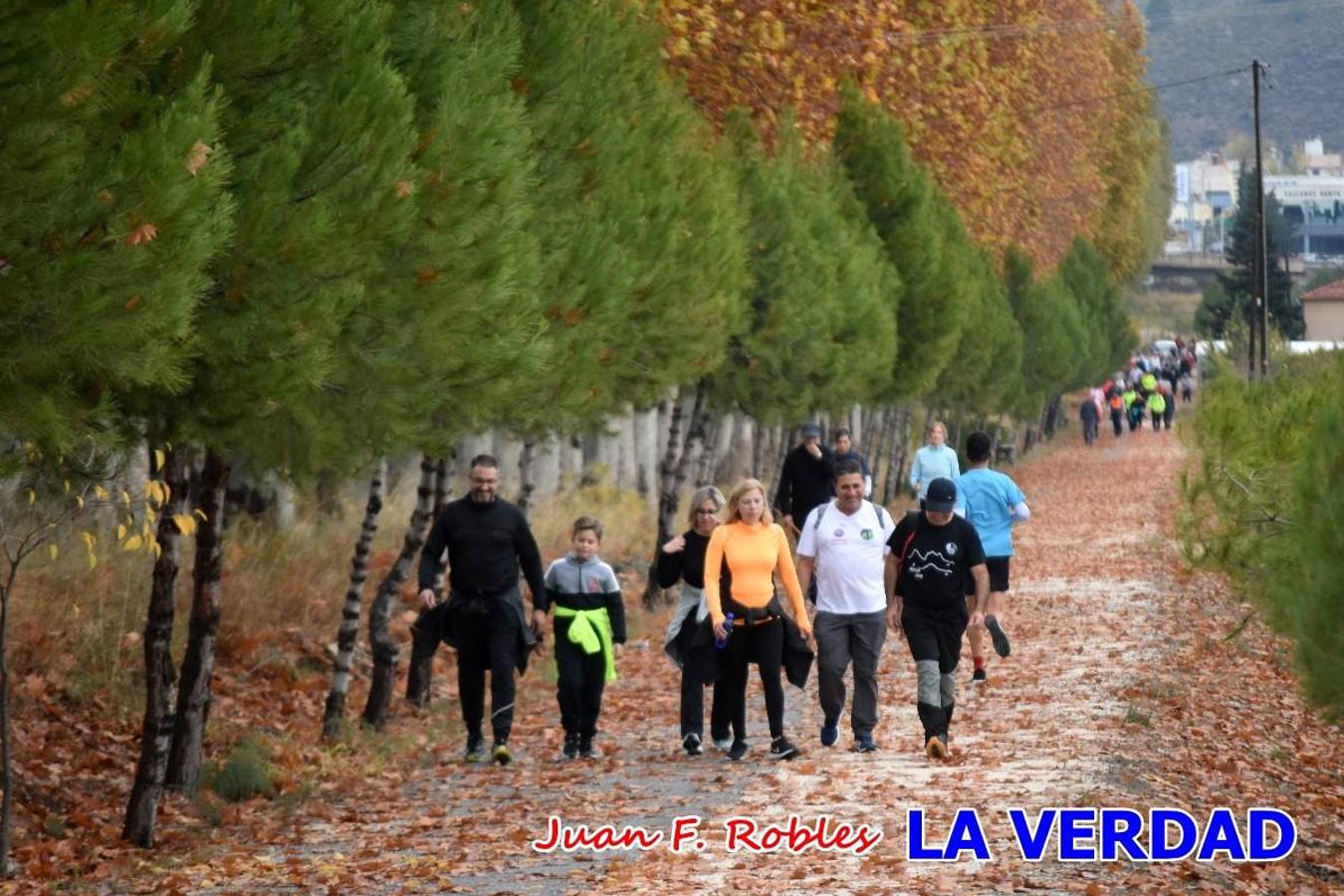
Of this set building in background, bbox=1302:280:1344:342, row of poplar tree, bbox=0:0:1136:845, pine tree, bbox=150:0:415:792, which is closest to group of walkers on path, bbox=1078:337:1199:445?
building in background, bbox=1302:280:1344:342

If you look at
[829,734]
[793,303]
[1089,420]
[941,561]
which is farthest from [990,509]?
[1089,420]

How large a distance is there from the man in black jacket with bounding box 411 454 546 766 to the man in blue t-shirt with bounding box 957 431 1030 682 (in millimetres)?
4254

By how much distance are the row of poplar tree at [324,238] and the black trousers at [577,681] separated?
5.08 feet

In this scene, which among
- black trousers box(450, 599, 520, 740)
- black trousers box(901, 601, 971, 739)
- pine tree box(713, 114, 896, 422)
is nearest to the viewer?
black trousers box(901, 601, 971, 739)

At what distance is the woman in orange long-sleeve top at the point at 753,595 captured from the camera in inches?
588

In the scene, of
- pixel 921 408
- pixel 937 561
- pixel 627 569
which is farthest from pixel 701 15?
pixel 921 408

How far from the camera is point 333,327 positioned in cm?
1184

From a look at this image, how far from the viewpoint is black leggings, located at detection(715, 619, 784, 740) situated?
1507 cm

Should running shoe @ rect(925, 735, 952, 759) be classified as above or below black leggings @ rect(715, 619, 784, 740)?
below

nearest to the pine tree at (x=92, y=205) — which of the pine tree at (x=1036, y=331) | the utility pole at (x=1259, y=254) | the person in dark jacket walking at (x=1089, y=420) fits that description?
the utility pole at (x=1259, y=254)

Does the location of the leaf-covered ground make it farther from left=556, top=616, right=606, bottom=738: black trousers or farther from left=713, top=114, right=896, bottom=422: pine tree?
left=713, top=114, right=896, bottom=422: pine tree

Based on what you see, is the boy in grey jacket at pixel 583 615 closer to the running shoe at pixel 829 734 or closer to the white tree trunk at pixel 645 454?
the running shoe at pixel 829 734

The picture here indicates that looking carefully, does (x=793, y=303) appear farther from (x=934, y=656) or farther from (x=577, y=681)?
(x=934, y=656)

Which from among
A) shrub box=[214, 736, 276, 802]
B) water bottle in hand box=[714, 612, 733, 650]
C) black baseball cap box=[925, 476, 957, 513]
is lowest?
shrub box=[214, 736, 276, 802]
